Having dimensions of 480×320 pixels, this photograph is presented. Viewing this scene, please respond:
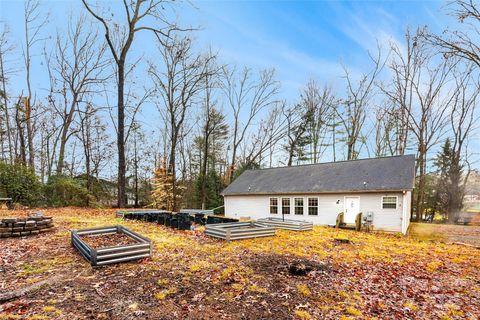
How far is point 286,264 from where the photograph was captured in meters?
5.98

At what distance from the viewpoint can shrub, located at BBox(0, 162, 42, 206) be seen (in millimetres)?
14023

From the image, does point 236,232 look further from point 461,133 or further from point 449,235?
point 461,133

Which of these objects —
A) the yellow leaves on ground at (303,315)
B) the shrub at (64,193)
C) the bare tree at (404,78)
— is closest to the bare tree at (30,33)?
the shrub at (64,193)

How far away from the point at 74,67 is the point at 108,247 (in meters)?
21.5

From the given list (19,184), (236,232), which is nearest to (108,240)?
(236,232)

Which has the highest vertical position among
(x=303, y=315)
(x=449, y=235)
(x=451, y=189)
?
(x=451, y=189)

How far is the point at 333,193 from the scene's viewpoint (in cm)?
1533

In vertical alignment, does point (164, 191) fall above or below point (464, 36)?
below

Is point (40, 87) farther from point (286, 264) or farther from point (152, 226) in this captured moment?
point (286, 264)

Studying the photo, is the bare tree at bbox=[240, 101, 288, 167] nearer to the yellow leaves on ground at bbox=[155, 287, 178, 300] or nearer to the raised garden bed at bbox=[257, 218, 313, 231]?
the raised garden bed at bbox=[257, 218, 313, 231]

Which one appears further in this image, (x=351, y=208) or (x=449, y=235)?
(x=351, y=208)

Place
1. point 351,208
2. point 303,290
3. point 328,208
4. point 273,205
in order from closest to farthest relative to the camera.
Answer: point 303,290
point 351,208
point 328,208
point 273,205

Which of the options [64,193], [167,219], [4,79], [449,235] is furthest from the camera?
[4,79]

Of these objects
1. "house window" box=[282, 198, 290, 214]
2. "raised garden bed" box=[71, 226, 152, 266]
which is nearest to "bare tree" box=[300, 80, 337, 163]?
"house window" box=[282, 198, 290, 214]
